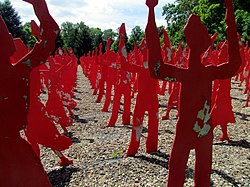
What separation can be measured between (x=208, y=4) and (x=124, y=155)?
2896 cm

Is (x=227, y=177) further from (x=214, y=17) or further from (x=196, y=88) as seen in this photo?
(x=214, y=17)

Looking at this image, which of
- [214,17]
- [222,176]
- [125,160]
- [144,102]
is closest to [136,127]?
[144,102]

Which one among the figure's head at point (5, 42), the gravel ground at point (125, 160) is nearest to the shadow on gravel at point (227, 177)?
the gravel ground at point (125, 160)

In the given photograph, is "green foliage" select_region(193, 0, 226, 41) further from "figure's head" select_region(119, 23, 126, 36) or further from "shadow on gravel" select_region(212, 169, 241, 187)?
"shadow on gravel" select_region(212, 169, 241, 187)

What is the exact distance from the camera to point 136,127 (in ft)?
18.1

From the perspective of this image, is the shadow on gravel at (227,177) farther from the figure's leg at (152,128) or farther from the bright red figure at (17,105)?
the bright red figure at (17,105)

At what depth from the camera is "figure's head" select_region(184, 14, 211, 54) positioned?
11.0 ft

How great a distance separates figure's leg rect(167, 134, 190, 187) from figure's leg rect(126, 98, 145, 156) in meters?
2.03

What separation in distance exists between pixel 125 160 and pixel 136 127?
0.56 metres

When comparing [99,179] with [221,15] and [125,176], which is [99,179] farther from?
[221,15]

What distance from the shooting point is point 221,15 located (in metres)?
30.0

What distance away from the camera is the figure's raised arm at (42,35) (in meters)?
2.97

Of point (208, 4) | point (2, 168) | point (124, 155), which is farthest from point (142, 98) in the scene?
point (208, 4)

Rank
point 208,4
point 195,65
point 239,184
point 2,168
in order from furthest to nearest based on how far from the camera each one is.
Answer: point 208,4, point 239,184, point 195,65, point 2,168
